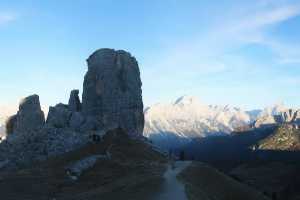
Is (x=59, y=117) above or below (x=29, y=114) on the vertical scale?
below

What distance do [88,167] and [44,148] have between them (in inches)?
1046

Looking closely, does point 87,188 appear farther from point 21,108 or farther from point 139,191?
point 21,108

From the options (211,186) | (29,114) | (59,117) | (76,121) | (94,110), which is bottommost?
(211,186)

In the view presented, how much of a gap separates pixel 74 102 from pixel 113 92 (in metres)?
16.1

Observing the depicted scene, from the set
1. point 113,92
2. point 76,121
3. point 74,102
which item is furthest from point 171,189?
point 74,102

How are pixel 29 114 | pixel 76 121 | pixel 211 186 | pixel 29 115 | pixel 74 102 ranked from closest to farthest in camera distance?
pixel 211 186
pixel 76 121
pixel 29 115
pixel 29 114
pixel 74 102

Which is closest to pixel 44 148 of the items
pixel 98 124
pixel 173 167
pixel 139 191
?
pixel 98 124

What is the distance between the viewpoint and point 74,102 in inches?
6112

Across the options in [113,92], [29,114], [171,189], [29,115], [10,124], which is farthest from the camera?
[10,124]

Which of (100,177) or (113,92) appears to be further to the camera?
(113,92)

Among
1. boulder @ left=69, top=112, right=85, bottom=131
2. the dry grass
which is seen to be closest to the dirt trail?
the dry grass

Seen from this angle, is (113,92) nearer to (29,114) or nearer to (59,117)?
(59,117)

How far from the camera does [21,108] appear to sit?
154m

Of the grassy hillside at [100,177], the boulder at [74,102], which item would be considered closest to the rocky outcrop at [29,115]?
the boulder at [74,102]
